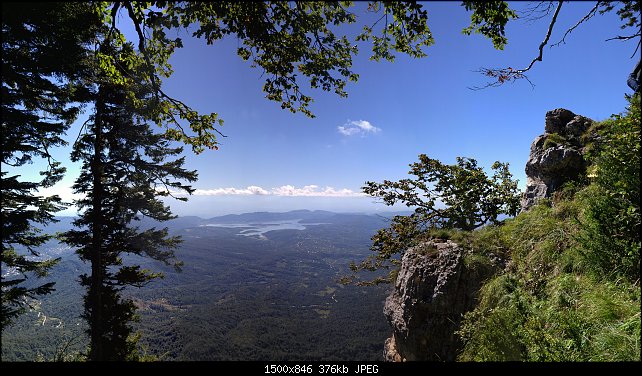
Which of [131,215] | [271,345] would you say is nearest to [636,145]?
[131,215]

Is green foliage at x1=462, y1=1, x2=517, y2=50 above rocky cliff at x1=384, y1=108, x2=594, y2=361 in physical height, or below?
above

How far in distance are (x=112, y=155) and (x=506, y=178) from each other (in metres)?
21.6

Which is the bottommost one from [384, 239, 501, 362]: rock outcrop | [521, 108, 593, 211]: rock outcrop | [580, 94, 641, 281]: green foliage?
[384, 239, 501, 362]: rock outcrop

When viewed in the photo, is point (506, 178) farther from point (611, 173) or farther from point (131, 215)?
point (131, 215)

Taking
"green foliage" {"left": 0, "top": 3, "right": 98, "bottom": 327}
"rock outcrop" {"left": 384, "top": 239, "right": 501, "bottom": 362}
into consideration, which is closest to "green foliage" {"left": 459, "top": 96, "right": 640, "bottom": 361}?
"rock outcrop" {"left": 384, "top": 239, "right": 501, "bottom": 362}

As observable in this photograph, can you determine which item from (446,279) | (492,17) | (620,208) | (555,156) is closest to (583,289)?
(620,208)

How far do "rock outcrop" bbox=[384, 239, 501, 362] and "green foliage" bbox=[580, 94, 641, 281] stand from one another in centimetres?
289

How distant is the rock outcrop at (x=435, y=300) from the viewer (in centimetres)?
778

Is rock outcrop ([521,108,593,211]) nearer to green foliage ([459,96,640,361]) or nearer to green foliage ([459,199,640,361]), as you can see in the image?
green foliage ([459,199,640,361])

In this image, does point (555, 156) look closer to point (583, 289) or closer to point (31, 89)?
point (583, 289)

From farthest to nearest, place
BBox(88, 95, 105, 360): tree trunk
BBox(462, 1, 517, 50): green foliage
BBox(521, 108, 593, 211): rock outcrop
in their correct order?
BBox(88, 95, 105, 360): tree trunk < BBox(521, 108, 593, 211): rock outcrop < BBox(462, 1, 517, 50): green foliage

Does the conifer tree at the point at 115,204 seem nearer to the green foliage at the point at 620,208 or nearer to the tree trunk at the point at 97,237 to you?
the tree trunk at the point at 97,237

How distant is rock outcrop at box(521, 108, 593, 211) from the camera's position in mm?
9758

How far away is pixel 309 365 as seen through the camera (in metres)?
5.23
